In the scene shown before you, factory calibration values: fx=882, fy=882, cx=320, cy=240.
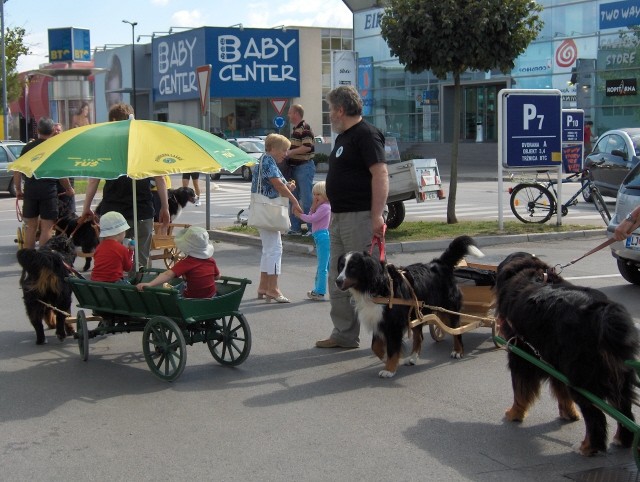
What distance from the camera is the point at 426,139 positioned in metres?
47.3

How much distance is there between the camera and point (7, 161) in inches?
1125

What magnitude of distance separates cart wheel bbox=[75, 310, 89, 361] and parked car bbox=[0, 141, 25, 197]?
2091 centimetres

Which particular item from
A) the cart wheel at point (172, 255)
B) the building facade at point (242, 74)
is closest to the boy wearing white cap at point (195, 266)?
the cart wheel at point (172, 255)

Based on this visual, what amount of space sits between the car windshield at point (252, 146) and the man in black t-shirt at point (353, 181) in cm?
2906

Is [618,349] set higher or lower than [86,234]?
lower

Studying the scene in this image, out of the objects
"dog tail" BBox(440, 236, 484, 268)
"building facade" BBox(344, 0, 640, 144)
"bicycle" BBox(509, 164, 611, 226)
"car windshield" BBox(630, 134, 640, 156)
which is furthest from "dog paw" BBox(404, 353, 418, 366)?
"building facade" BBox(344, 0, 640, 144)

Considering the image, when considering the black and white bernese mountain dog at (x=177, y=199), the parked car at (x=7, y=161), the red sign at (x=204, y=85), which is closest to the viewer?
the black and white bernese mountain dog at (x=177, y=199)

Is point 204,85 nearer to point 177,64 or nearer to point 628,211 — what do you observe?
point 628,211

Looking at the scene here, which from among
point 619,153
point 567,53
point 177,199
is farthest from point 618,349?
point 567,53

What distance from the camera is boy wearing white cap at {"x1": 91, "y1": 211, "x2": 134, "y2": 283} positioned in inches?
304

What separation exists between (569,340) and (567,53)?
35.2 metres

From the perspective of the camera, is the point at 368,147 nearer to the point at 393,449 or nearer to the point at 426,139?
the point at 393,449

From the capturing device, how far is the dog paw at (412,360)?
24.2 feet

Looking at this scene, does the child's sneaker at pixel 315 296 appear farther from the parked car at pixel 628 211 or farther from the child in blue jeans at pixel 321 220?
the parked car at pixel 628 211
